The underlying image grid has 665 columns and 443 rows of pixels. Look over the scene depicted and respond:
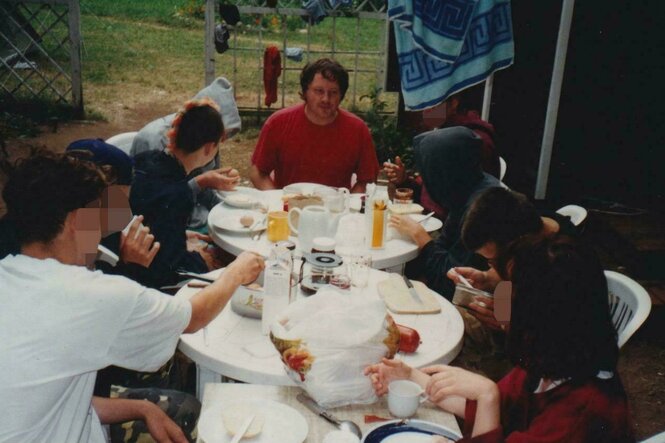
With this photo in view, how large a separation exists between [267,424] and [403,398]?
0.37 m

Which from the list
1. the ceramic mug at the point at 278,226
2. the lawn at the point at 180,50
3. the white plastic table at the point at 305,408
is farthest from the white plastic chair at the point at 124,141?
the lawn at the point at 180,50

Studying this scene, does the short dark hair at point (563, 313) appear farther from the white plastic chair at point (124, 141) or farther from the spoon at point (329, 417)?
the white plastic chair at point (124, 141)

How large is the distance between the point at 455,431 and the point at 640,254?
358cm

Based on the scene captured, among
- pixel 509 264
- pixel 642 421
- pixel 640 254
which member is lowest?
pixel 642 421

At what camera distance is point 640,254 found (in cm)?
478

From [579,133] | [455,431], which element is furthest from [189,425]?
[579,133]

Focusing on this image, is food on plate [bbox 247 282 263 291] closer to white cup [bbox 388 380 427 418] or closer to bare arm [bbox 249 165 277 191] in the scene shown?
white cup [bbox 388 380 427 418]

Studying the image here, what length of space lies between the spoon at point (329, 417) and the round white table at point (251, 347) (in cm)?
8

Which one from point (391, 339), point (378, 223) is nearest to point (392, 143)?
point (378, 223)

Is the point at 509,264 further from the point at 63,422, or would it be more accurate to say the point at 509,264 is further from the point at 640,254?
the point at 640,254

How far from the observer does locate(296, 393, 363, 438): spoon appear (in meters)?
1.72

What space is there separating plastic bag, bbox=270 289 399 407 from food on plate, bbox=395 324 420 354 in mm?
206

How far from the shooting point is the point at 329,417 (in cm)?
177

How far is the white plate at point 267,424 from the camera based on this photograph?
165 cm
